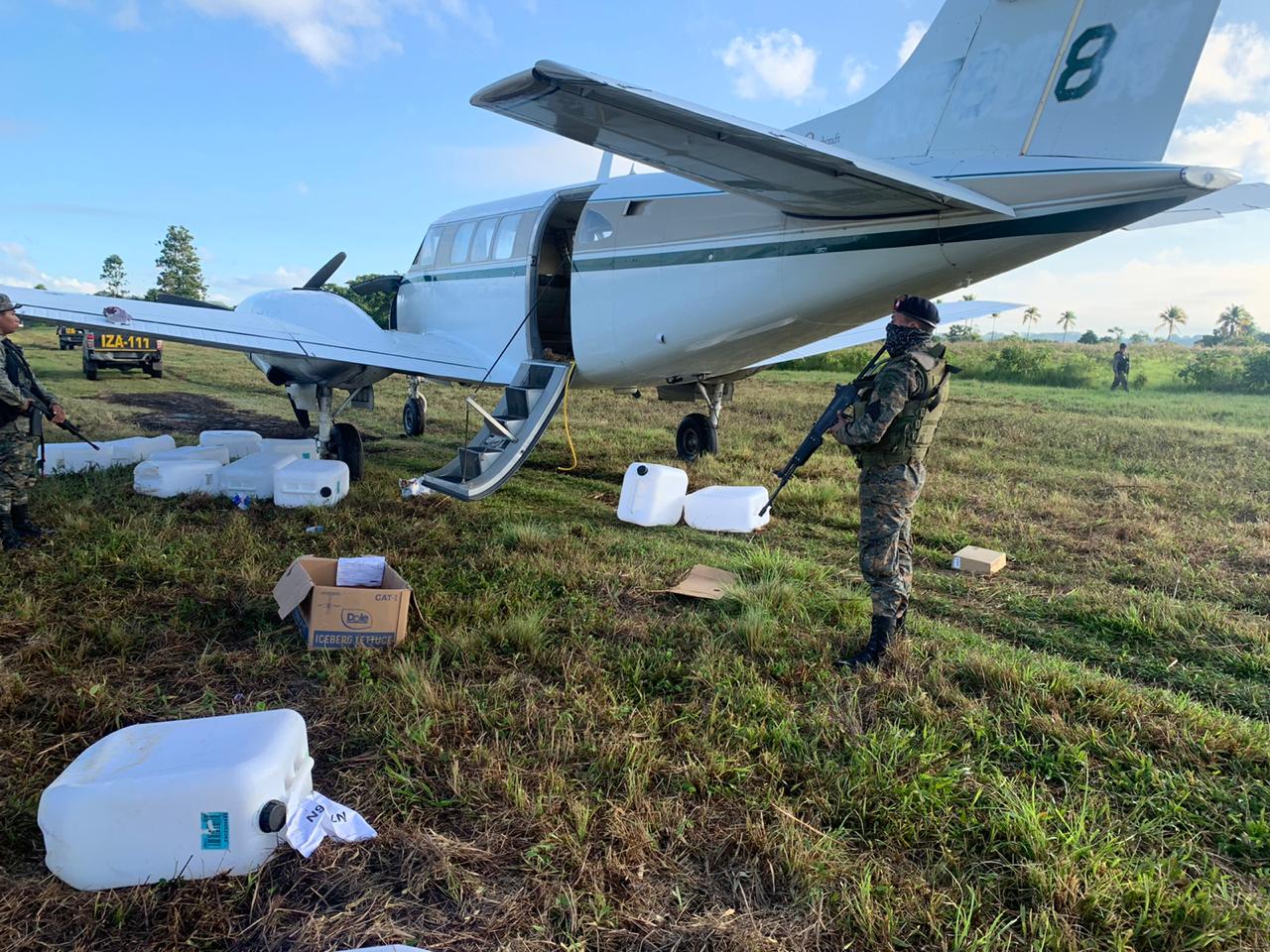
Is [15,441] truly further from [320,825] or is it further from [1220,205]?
[1220,205]

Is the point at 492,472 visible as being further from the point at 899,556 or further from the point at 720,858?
the point at 720,858

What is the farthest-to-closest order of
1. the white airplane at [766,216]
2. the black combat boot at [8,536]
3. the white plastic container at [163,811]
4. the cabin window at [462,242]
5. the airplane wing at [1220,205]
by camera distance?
the cabin window at [462,242], the black combat boot at [8,536], the airplane wing at [1220,205], the white airplane at [766,216], the white plastic container at [163,811]

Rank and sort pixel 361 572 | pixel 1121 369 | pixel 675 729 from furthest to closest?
pixel 1121 369
pixel 361 572
pixel 675 729

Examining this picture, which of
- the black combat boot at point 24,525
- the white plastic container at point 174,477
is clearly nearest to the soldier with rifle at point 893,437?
the black combat boot at point 24,525

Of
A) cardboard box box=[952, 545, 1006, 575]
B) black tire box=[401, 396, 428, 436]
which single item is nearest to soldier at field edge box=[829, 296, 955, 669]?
cardboard box box=[952, 545, 1006, 575]

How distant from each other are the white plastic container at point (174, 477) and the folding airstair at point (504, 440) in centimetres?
184

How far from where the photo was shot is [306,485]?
6586 millimetres

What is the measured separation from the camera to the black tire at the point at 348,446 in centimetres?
791

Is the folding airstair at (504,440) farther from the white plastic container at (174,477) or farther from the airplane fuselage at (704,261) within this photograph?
the white plastic container at (174,477)

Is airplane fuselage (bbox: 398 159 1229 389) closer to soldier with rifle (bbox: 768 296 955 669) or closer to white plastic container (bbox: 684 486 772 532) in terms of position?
soldier with rifle (bbox: 768 296 955 669)

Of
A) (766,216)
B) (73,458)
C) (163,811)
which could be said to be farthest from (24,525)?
(766,216)

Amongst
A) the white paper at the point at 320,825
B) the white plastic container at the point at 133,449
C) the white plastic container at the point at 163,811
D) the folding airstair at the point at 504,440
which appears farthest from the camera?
the white plastic container at the point at 133,449

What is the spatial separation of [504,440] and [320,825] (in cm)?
478

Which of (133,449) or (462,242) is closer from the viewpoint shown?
(133,449)
